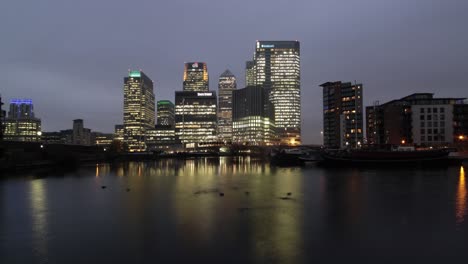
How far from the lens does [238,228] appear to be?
70.6ft

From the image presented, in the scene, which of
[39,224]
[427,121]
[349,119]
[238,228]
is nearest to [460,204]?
[238,228]

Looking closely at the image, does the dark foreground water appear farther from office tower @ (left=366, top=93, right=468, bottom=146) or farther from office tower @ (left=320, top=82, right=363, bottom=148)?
office tower @ (left=320, top=82, right=363, bottom=148)

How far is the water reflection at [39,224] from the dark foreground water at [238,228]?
68 mm

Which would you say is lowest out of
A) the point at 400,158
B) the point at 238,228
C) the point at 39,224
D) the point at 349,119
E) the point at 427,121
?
the point at 39,224

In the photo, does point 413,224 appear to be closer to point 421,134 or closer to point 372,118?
point 421,134

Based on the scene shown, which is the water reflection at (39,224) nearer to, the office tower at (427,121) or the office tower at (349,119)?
the office tower at (427,121)

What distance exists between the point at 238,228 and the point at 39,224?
13.5 m

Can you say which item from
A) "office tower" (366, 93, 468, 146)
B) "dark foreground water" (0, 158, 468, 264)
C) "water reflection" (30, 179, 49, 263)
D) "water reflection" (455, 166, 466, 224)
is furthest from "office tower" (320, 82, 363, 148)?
"water reflection" (30, 179, 49, 263)

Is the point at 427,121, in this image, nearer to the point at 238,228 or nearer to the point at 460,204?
the point at 460,204

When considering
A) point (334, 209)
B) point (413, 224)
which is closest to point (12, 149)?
point (334, 209)

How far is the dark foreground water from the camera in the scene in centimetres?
1647

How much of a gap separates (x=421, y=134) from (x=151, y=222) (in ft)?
410

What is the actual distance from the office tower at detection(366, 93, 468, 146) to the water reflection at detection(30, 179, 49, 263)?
123 meters

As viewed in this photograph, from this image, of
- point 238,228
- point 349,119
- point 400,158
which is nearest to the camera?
point 238,228
